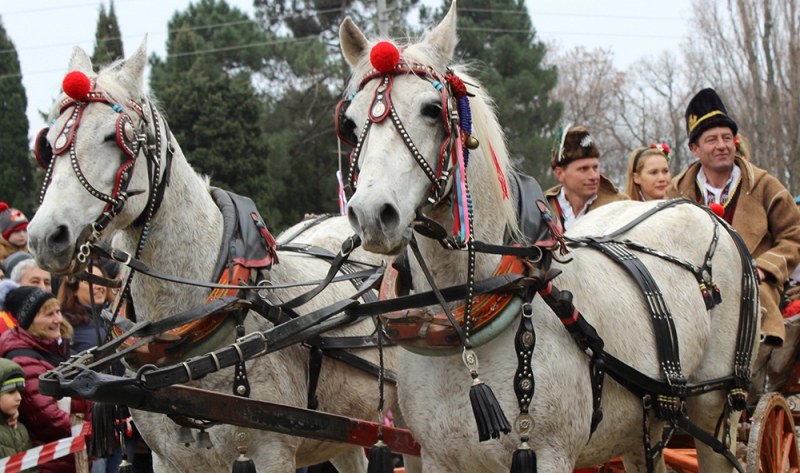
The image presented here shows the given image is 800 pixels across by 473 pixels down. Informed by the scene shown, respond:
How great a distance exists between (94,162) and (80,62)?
64 centimetres

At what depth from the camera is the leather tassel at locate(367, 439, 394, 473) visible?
3750mm

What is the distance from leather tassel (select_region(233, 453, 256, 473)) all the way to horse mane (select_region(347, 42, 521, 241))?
1.33 meters

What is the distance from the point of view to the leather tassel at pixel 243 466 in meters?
3.68

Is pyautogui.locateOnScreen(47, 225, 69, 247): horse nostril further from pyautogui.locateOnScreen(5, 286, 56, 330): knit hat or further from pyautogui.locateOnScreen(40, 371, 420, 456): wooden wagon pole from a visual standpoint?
pyautogui.locateOnScreen(5, 286, 56, 330): knit hat

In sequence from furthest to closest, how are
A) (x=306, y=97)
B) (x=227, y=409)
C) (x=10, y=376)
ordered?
1. (x=306, y=97)
2. (x=10, y=376)
3. (x=227, y=409)

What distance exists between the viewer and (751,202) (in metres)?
5.25

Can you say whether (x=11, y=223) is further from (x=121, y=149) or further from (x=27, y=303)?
(x=121, y=149)

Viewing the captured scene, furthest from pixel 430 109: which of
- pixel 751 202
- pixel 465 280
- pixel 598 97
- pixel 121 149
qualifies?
pixel 598 97

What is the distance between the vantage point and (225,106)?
Result: 22.4 m

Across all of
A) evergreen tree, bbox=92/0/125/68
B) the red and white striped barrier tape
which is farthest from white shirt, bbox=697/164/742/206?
evergreen tree, bbox=92/0/125/68

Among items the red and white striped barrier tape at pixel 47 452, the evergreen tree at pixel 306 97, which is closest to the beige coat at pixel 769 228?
the red and white striped barrier tape at pixel 47 452

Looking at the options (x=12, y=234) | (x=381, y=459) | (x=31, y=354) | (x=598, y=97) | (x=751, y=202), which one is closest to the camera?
(x=381, y=459)

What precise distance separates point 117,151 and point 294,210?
70.4ft

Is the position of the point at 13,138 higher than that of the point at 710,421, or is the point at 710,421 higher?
the point at 13,138
